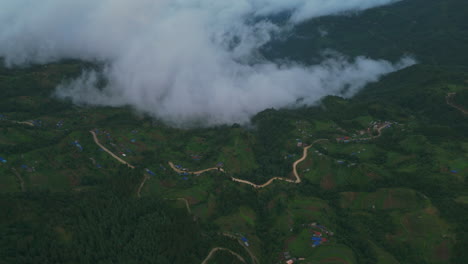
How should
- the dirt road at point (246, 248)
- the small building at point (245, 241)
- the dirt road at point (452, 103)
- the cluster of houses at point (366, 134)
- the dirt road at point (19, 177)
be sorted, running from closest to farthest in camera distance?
the dirt road at point (246, 248) < the small building at point (245, 241) < the dirt road at point (19, 177) < the cluster of houses at point (366, 134) < the dirt road at point (452, 103)

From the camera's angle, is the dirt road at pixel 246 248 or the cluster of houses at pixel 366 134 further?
the cluster of houses at pixel 366 134

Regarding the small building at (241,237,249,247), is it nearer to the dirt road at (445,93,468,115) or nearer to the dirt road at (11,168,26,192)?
the dirt road at (11,168,26,192)

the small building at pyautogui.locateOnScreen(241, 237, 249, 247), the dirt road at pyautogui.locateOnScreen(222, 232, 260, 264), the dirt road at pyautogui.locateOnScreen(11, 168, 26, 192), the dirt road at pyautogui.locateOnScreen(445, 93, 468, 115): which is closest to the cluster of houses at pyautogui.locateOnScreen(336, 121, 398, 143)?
the dirt road at pyautogui.locateOnScreen(445, 93, 468, 115)

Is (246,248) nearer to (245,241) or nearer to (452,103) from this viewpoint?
(245,241)

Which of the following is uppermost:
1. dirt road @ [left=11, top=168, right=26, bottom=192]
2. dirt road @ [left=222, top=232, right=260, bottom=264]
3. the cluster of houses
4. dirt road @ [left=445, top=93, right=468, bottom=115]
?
dirt road @ [left=445, top=93, right=468, bottom=115]

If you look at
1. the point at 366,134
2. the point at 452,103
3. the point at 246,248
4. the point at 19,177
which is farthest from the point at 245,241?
the point at 452,103

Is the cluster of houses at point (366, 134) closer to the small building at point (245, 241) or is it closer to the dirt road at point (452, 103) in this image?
the dirt road at point (452, 103)

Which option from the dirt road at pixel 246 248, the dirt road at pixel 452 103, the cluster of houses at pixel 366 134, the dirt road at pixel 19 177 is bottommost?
the dirt road at pixel 246 248

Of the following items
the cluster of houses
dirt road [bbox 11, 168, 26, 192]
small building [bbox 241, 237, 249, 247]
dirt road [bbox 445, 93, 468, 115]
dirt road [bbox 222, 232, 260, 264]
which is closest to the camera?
dirt road [bbox 222, 232, 260, 264]

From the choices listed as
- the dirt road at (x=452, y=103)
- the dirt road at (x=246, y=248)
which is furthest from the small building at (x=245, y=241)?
the dirt road at (x=452, y=103)

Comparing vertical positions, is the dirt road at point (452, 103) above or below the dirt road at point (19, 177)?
above

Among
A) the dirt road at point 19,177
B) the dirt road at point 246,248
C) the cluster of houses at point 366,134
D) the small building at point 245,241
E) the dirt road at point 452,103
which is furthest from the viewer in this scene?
the dirt road at point 452,103
